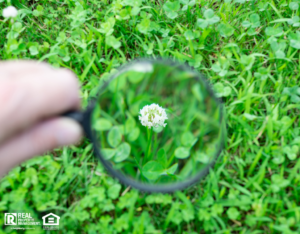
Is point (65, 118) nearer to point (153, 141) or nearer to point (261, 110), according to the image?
point (153, 141)

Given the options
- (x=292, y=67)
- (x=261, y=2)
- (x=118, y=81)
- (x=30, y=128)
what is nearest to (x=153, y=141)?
(x=118, y=81)

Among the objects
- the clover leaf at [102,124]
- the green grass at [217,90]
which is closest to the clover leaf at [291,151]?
the green grass at [217,90]

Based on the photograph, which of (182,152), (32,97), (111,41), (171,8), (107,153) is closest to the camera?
(32,97)

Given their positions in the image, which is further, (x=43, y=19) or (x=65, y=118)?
(x=43, y=19)

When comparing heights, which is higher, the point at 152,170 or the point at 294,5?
the point at 294,5

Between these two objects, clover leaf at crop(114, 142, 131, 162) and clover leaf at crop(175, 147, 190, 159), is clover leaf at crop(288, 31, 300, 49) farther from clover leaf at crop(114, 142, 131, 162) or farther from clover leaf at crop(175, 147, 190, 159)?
clover leaf at crop(114, 142, 131, 162)

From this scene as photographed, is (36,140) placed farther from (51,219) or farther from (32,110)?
(51,219)

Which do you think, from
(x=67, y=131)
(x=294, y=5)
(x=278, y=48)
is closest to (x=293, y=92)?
(x=278, y=48)

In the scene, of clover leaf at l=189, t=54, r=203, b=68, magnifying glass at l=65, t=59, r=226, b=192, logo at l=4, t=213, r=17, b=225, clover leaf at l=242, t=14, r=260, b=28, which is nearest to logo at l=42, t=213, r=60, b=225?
logo at l=4, t=213, r=17, b=225
